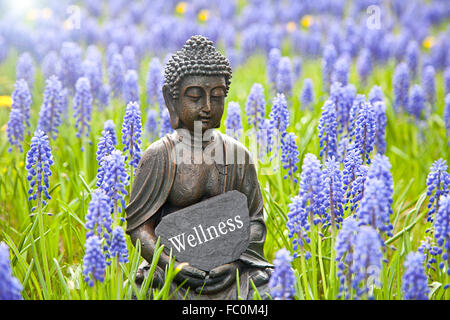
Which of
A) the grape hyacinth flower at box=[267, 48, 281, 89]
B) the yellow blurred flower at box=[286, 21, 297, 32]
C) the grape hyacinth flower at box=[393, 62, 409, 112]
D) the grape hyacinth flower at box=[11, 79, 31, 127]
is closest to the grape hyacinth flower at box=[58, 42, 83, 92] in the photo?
the grape hyacinth flower at box=[11, 79, 31, 127]

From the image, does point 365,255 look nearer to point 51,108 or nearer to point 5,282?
point 5,282

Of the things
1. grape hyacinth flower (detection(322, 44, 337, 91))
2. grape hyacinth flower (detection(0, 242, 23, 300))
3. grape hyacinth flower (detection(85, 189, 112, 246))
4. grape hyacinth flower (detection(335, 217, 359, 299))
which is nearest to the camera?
grape hyacinth flower (detection(0, 242, 23, 300))

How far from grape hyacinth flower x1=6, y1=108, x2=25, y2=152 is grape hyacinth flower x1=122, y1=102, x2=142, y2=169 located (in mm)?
1501

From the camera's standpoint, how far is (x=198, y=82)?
4.07 m

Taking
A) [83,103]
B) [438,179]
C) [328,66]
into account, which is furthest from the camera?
[328,66]

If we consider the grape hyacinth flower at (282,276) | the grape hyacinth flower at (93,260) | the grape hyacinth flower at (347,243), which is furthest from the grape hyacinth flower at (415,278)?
the grape hyacinth flower at (93,260)

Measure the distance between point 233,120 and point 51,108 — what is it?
172cm

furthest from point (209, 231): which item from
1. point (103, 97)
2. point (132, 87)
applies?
point (103, 97)

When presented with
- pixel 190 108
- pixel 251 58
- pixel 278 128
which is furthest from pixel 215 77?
pixel 251 58

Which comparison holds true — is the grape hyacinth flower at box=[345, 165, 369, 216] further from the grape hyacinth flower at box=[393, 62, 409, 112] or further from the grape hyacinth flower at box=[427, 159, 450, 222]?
the grape hyacinth flower at box=[393, 62, 409, 112]

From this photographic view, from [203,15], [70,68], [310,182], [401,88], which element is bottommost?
[310,182]

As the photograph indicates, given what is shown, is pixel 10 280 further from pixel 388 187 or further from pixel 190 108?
pixel 388 187

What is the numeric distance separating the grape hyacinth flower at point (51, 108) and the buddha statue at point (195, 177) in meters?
1.94

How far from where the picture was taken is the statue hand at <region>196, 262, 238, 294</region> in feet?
13.4
